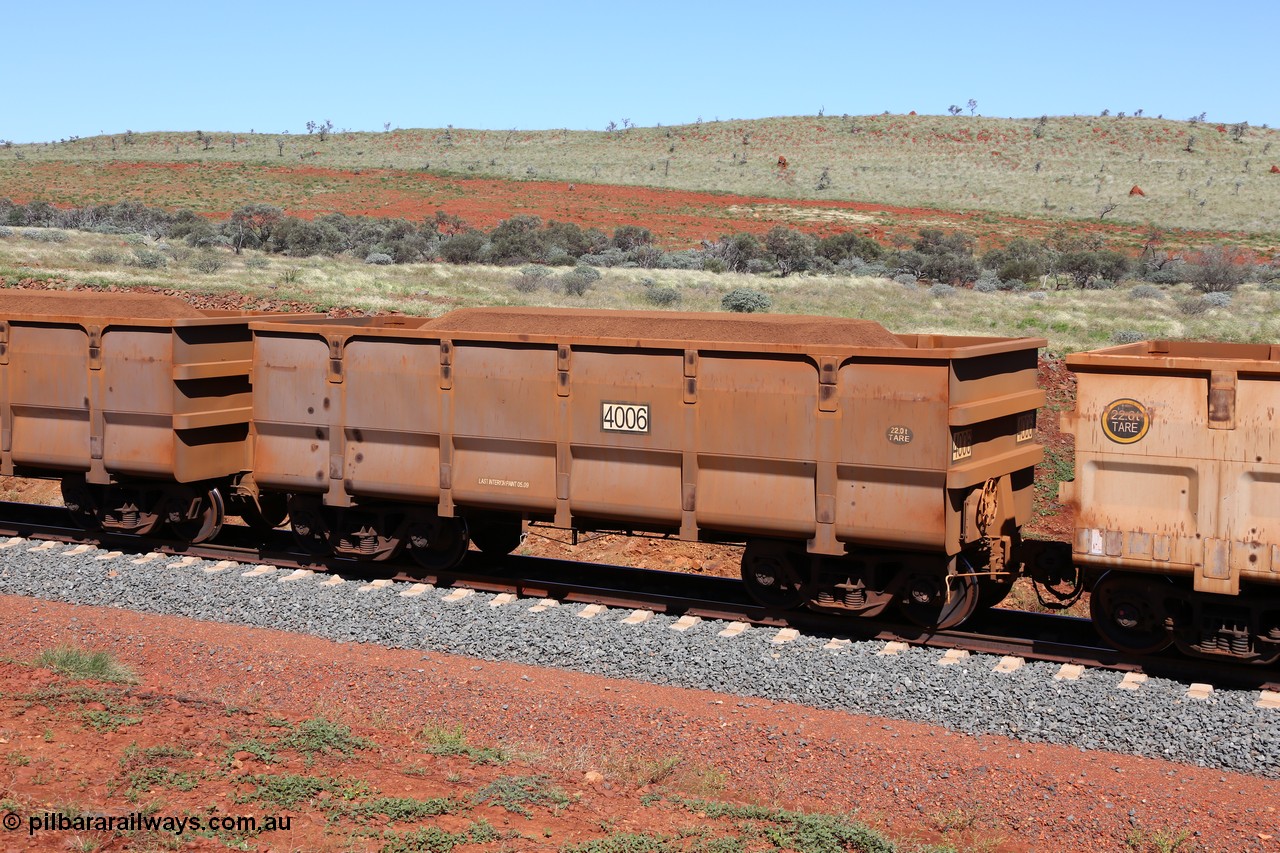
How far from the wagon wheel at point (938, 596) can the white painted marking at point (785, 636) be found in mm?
1012

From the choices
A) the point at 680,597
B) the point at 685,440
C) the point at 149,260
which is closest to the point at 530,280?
the point at 149,260

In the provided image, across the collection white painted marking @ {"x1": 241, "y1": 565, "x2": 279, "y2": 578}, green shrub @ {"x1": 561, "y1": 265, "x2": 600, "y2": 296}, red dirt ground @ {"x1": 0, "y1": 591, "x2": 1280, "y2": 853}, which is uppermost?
green shrub @ {"x1": 561, "y1": 265, "x2": 600, "y2": 296}

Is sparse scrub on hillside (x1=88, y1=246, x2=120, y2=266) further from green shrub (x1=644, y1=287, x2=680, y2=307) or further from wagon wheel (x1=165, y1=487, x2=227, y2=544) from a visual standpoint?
wagon wheel (x1=165, y1=487, x2=227, y2=544)

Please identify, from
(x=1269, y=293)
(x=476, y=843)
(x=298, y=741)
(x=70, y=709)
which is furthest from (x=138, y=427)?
(x=1269, y=293)

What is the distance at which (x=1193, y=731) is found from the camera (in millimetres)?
8578

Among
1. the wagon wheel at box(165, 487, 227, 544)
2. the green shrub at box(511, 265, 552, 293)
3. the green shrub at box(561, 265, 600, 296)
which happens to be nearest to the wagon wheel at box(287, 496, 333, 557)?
the wagon wheel at box(165, 487, 227, 544)

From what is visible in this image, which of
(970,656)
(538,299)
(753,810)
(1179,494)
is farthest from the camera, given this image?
(538,299)

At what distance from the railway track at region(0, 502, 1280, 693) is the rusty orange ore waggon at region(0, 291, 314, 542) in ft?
1.45

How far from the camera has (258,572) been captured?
1280 centimetres

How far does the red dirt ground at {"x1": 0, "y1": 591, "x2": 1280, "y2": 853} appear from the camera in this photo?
6.89 metres

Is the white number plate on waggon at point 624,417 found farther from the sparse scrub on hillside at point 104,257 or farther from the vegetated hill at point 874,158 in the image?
the vegetated hill at point 874,158

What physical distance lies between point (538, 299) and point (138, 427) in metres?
21.2

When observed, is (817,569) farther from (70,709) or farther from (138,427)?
(138,427)

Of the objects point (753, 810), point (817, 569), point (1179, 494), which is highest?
point (1179, 494)
